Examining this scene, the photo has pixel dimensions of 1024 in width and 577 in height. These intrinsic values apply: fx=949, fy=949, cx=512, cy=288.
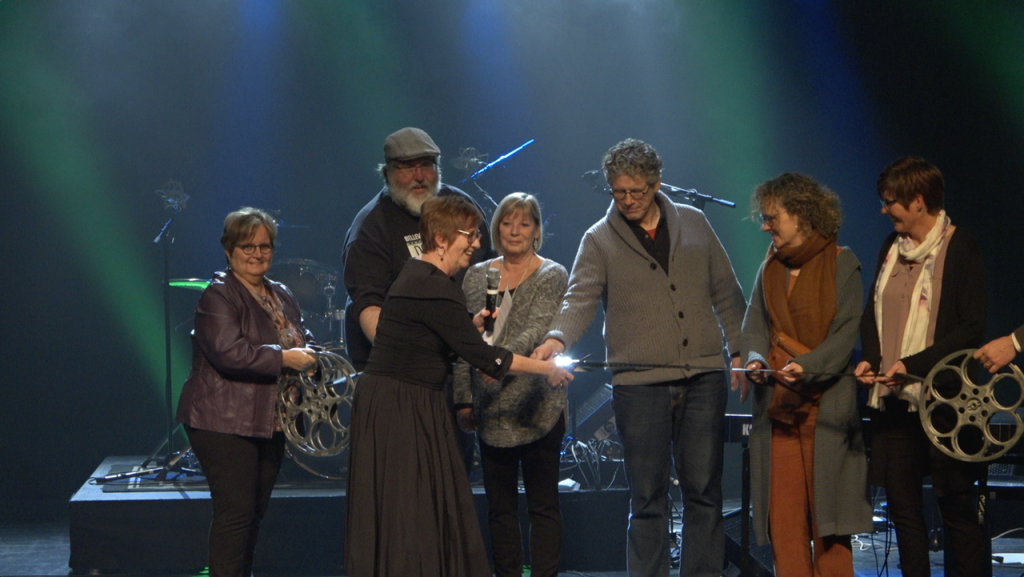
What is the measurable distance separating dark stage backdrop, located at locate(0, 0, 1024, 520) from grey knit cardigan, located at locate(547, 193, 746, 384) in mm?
3273

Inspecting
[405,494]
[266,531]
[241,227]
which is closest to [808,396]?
[405,494]

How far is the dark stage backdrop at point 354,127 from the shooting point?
6289mm

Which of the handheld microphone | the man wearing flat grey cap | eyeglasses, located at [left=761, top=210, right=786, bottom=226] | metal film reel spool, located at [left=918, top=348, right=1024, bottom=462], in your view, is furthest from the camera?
the man wearing flat grey cap

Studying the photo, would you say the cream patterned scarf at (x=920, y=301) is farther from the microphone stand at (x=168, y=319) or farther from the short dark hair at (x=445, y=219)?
the microphone stand at (x=168, y=319)

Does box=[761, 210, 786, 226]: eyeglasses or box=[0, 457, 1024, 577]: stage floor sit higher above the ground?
box=[761, 210, 786, 226]: eyeglasses

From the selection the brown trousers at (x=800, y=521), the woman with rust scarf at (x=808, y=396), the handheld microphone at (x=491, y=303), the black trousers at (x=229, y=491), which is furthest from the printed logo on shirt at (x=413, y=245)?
the brown trousers at (x=800, y=521)

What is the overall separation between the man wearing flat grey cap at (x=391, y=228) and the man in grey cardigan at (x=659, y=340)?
586 mm

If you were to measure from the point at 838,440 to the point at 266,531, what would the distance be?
291 centimetres

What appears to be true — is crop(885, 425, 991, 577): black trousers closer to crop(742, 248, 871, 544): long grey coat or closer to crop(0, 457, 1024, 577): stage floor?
crop(742, 248, 871, 544): long grey coat

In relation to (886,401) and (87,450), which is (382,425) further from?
(87,450)

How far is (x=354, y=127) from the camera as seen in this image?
682 cm

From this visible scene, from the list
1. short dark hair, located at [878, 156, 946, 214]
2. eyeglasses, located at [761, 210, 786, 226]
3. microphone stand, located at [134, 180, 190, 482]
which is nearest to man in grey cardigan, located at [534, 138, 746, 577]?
eyeglasses, located at [761, 210, 786, 226]

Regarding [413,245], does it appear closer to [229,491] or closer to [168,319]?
[229,491]

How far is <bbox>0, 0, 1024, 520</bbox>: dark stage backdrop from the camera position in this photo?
6.29m
